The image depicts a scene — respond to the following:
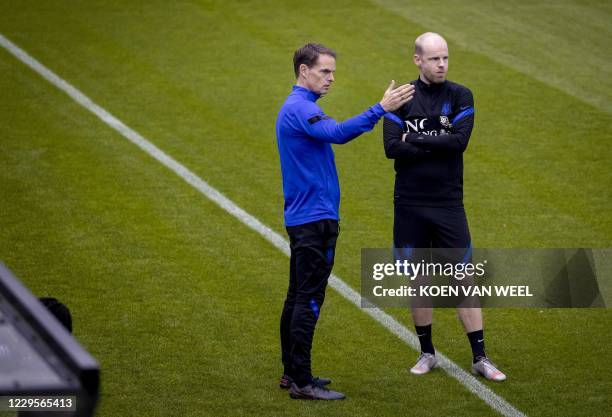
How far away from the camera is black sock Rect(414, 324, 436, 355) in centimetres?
708

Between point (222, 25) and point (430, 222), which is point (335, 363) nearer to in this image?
point (430, 222)

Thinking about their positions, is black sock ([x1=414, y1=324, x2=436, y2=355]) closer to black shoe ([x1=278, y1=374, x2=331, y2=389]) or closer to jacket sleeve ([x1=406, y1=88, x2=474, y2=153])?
black shoe ([x1=278, y1=374, x2=331, y2=389])

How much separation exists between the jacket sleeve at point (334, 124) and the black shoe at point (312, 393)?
5.00 feet

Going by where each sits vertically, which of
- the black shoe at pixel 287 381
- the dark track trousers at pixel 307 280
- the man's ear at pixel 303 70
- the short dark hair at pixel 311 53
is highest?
Answer: the short dark hair at pixel 311 53

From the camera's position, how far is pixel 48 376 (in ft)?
10.4

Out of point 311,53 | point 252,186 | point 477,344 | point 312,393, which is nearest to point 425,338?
Answer: point 477,344

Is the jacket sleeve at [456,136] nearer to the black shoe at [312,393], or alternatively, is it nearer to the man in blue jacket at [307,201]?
the man in blue jacket at [307,201]

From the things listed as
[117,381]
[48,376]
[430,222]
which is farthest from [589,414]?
[48,376]

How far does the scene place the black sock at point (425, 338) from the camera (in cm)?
708

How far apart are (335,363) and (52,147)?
5.51 meters

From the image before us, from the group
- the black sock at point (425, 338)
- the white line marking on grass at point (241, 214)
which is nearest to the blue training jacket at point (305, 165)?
the black sock at point (425, 338)

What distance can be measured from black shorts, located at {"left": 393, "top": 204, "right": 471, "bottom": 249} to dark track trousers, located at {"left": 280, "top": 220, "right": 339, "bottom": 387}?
650 mm

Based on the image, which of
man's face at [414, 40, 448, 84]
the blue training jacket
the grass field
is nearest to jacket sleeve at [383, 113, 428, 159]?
man's face at [414, 40, 448, 84]

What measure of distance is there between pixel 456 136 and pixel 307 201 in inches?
42.2
